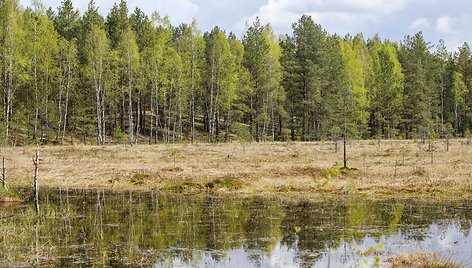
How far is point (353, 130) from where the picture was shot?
58688mm

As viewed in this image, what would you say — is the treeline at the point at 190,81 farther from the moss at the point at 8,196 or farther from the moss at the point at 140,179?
the moss at the point at 8,196

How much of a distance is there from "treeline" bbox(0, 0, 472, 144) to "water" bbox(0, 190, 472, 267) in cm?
2765

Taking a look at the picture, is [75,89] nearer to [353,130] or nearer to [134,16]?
[134,16]

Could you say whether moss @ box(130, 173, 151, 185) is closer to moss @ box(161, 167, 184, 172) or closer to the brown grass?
moss @ box(161, 167, 184, 172)

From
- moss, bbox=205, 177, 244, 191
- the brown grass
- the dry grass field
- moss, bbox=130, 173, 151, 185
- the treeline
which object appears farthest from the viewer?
the treeline

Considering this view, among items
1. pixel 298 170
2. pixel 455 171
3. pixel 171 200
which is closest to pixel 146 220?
pixel 171 200

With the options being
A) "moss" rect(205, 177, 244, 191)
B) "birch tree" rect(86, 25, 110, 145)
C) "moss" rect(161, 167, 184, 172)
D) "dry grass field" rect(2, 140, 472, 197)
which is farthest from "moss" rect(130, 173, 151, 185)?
"birch tree" rect(86, 25, 110, 145)

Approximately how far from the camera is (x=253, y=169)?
3984 centimetres

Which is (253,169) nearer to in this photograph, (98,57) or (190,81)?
(98,57)

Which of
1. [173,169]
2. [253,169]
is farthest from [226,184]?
Result: [173,169]

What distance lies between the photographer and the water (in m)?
15.4

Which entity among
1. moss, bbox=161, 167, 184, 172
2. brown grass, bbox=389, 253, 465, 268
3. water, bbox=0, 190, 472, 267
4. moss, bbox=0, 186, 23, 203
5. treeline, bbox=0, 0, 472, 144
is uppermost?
treeline, bbox=0, 0, 472, 144

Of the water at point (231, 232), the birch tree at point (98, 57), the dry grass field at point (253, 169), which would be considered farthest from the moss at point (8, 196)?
the birch tree at point (98, 57)

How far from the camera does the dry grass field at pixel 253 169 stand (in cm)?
3197
